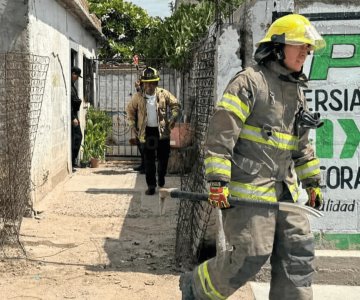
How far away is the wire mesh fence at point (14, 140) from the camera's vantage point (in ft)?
18.5

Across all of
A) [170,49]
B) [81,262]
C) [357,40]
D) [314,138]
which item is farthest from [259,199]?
[170,49]

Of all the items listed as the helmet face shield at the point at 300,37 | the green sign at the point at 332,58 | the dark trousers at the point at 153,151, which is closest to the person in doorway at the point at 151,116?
the dark trousers at the point at 153,151

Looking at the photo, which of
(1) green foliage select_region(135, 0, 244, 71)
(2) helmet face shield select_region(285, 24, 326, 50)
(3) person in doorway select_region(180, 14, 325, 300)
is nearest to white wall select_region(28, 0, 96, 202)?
(1) green foliage select_region(135, 0, 244, 71)

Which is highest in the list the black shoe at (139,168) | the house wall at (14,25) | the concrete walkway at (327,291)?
the house wall at (14,25)

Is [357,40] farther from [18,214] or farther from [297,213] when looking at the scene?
[18,214]

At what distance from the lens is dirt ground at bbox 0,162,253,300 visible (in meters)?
4.80

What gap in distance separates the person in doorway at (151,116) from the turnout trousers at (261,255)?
4.98 meters

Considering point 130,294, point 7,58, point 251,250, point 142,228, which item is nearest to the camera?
point 251,250

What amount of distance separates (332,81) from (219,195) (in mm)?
1876

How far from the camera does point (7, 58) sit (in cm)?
607

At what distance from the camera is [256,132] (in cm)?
363

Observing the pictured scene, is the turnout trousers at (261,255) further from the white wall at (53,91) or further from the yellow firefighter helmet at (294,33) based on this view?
the white wall at (53,91)

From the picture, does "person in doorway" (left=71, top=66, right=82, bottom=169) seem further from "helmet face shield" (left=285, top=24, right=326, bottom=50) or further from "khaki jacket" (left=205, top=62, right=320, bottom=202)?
"helmet face shield" (left=285, top=24, right=326, bottom=50)

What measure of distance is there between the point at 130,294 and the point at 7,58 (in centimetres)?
283
